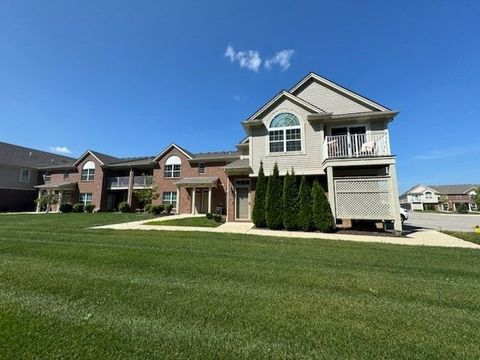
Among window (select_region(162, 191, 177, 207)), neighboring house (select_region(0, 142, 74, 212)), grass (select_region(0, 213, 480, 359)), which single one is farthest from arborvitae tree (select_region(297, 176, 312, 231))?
neighboring house (select_region(0, 142, 74, 212))

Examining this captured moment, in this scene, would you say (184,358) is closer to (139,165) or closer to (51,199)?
(139,165)

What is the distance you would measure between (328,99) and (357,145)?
15.0ft

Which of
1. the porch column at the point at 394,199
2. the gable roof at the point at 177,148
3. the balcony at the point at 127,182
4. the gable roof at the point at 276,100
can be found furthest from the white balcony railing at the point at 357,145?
the balcony at the point at 127,182

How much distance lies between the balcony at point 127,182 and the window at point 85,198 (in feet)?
8.68

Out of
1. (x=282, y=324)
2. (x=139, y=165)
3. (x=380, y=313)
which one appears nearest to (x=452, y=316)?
(x=380, y=313)

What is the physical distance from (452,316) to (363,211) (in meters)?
9.56

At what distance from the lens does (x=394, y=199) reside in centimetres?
1187

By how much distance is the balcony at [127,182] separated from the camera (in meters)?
26.7

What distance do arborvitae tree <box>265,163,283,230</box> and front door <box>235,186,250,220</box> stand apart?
346cm

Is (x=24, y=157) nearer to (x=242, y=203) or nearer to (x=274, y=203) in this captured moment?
(x=242, y=203)

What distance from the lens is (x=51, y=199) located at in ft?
86.7

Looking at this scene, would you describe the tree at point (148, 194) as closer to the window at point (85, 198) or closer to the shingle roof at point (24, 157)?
the window at point (85, 198)

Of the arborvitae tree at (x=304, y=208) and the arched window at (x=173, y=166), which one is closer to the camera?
the arborvitae tree at (x=304, y=208)

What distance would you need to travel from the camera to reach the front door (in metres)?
16.7
